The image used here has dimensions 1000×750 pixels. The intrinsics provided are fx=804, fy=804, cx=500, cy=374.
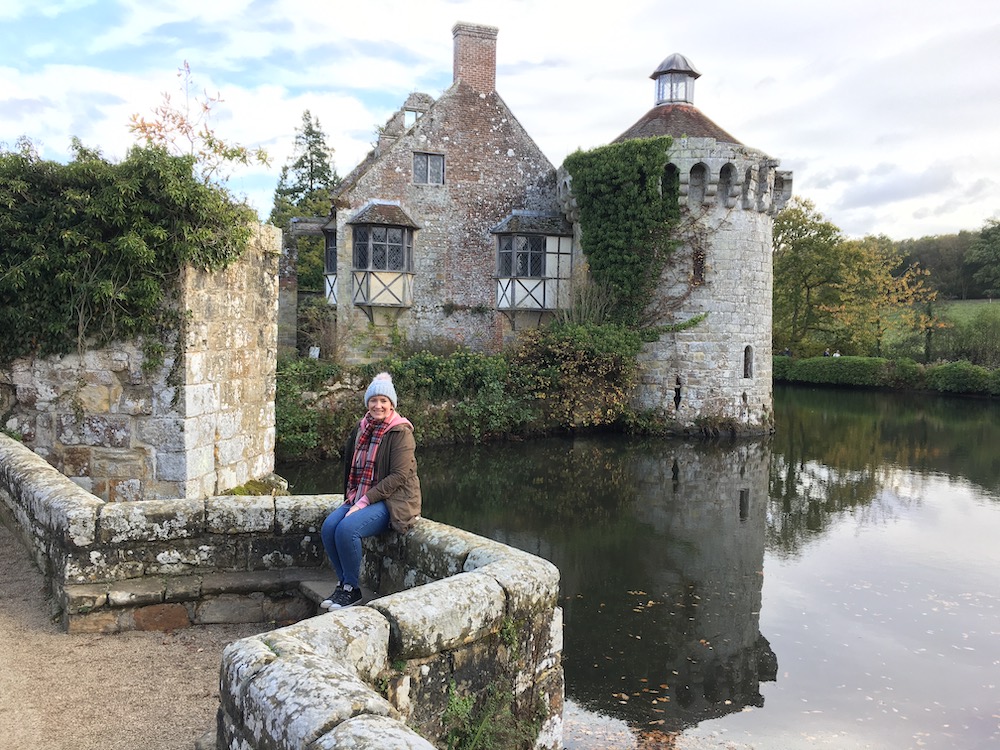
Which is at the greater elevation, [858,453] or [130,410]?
[130,410]

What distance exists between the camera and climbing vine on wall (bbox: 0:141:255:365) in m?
5.86

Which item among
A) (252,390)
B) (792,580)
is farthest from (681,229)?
(252,390)

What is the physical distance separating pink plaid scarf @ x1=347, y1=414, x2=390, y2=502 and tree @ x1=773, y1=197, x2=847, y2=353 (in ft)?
101

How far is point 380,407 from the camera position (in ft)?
13.9

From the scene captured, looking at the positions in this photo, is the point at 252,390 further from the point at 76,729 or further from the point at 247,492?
the point at 76,729

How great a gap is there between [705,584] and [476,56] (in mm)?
16185

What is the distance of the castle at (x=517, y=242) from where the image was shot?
62.0 ft

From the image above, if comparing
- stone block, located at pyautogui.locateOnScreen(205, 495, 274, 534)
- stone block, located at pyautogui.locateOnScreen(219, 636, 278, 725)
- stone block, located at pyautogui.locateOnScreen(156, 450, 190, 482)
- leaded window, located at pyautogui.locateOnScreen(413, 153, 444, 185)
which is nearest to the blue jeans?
stone block, located at pyautogui.locateOnScreen(205, 495, 274, 534)

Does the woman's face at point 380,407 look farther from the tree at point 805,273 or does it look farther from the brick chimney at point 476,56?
the tree at point 805,273

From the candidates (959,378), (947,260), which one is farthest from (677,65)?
(947,260)

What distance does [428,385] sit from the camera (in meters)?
17.2

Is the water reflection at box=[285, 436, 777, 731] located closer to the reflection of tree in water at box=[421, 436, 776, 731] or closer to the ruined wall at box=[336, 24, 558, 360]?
the reflection of tree in water at box=[421, 436, 776, 731]

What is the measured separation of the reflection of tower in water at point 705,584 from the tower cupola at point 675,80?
1039cm

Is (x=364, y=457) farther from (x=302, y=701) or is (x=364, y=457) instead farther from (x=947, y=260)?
(x=947, y=260)
